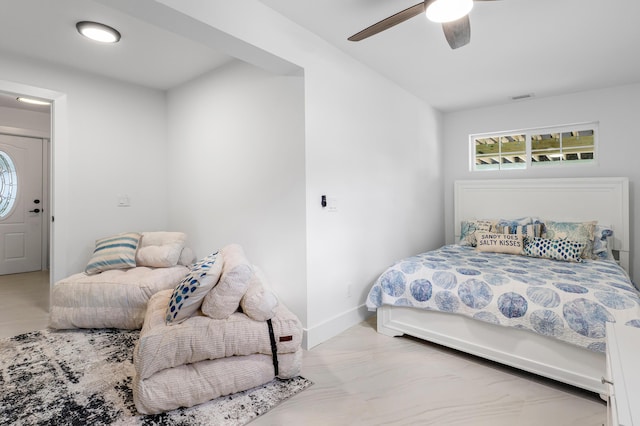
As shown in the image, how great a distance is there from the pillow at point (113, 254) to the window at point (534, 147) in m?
4.40

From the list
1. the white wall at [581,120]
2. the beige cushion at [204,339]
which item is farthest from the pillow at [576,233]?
the beige cushion at [204,339]

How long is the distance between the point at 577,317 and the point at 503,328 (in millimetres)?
430

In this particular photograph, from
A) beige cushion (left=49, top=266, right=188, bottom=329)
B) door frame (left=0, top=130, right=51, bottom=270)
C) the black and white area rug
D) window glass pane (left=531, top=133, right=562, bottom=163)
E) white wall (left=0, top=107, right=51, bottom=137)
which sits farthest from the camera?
door frame (left=0, top=130, right=51, bottom=270)

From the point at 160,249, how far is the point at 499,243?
11.3ft

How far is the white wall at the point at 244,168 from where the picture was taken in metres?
2.51

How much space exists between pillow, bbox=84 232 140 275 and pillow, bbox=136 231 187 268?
3.3 inches

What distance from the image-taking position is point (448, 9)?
67.2 inches

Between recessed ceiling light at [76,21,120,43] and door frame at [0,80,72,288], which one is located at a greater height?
recessed ceiling light at [76,21,120,43]

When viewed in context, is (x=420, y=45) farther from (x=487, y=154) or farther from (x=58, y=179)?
(x=58, y=179)

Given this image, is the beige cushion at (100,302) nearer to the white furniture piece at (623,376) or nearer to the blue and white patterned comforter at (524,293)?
the blue and white patterned comforter at (524,293)

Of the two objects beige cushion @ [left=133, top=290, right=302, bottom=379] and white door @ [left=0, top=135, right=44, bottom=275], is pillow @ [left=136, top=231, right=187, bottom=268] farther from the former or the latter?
white door @ [left=0, top=135, right=44, bottom=275]

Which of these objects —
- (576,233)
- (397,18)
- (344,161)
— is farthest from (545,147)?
(397,18)

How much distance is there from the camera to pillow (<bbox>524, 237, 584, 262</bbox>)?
9.69 feet

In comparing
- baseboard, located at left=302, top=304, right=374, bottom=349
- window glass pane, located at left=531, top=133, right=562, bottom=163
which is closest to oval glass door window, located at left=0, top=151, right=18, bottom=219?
baseboard, located at left=302, top=304, right=374, bottom=349
